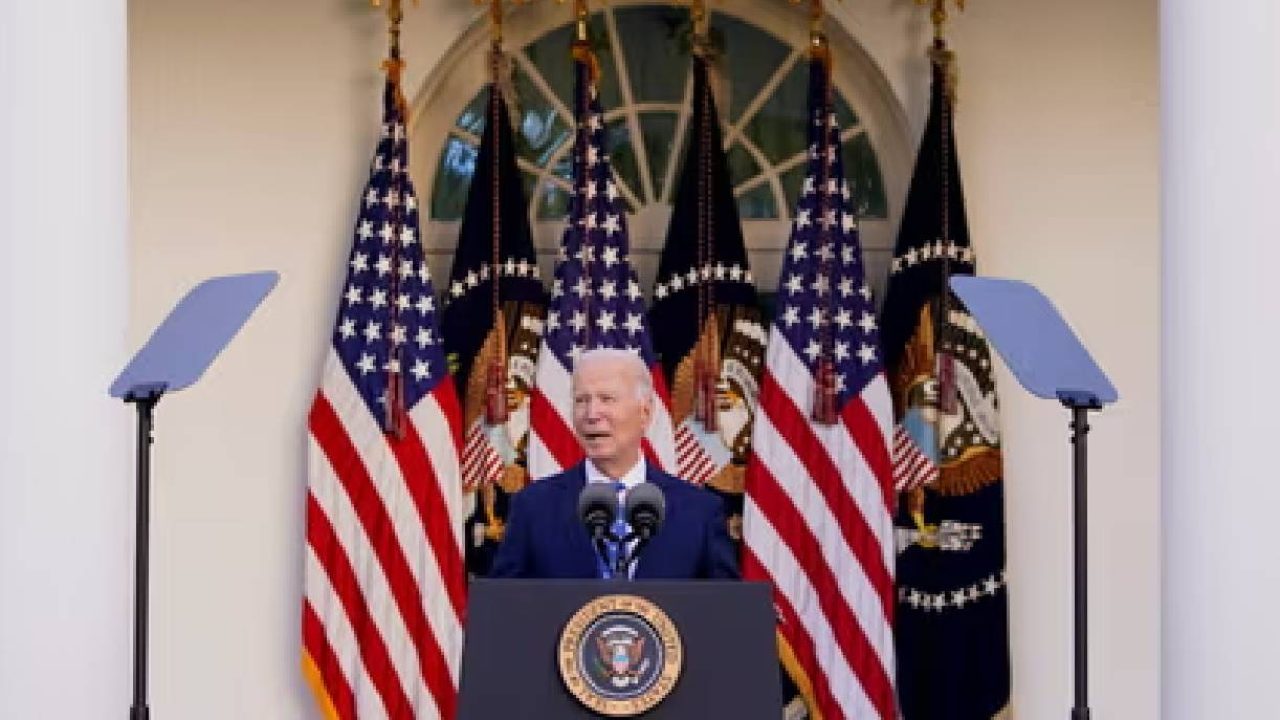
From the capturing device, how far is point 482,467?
12.4 metres

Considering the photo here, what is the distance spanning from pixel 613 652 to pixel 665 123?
208 inches

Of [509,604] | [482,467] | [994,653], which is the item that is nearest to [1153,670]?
[994,653]

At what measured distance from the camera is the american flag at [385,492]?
12.3 metres

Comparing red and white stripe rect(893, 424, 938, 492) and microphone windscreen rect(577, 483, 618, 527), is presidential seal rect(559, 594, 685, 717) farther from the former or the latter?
red and white stripe rect(893, 424, 938, 492)

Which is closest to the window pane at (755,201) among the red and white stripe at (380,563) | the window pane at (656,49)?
the window pane at (656,49)

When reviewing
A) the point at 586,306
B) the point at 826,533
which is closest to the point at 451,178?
the point at 586,306

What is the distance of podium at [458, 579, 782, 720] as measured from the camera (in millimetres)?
7797

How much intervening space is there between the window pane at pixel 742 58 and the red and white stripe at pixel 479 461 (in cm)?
166

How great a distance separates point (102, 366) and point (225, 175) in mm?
3005

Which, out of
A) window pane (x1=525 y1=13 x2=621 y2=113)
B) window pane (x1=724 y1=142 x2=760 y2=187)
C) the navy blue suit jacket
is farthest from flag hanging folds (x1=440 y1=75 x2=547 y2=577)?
the navy blue suit jacket

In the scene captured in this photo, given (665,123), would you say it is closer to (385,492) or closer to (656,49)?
(656,49)

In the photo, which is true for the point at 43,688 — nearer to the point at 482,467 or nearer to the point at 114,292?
the point at 114,292

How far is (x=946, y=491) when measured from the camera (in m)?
12.4

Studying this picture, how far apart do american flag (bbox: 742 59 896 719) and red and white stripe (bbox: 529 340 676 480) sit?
442 millimetres
